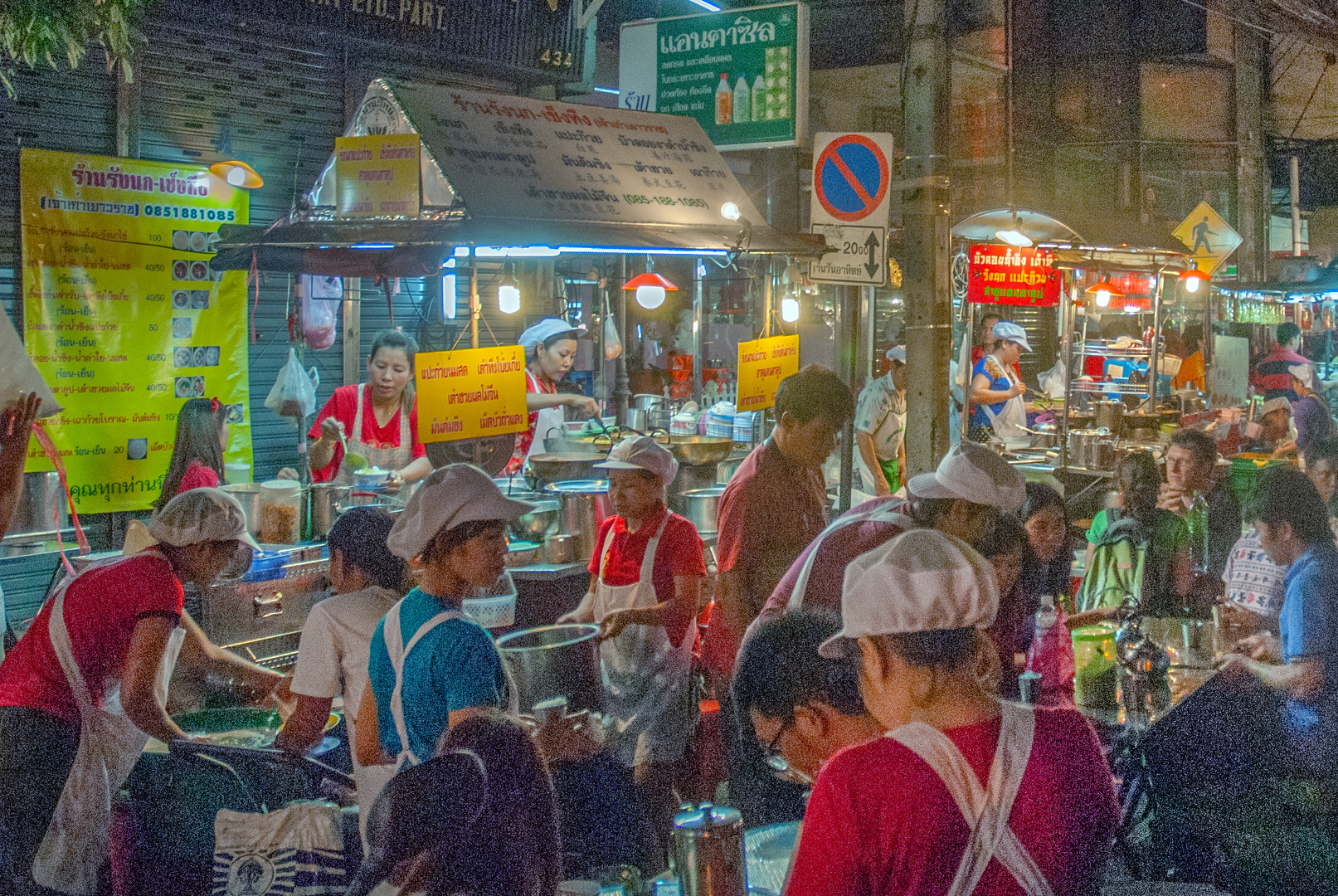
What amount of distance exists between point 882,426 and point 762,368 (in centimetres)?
265

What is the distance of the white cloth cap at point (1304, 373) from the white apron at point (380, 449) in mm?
11117

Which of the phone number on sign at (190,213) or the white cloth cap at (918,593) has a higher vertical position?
the phone number on sign at (190,213)

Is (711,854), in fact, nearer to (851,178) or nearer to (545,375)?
(851,178)

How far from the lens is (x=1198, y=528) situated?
6.00m

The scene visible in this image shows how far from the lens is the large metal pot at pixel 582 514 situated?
6555 mm

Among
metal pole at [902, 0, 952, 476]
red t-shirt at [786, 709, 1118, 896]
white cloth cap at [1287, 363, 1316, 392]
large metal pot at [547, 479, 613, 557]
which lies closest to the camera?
red t-shirt at [786, 709, 1118, 896]

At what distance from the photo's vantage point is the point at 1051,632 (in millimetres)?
4430

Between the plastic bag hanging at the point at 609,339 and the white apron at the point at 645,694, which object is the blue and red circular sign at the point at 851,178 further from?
the plastic bag hanging at the point at 609,339

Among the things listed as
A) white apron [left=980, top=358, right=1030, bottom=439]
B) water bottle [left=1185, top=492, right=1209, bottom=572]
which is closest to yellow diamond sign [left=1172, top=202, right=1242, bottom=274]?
white apron [left=980, top=358, right=1030, bottom=439]

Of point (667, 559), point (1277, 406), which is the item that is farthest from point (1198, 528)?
point (1277, 406)

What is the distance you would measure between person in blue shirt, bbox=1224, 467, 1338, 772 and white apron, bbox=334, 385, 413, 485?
192 inches

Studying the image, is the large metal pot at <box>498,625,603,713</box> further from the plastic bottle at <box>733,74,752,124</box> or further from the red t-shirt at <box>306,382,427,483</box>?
the plastic bottle at <box>733,74,752,124</box>

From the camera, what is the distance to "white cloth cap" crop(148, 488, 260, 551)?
3.89m

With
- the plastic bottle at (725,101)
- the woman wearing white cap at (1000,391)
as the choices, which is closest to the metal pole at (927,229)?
the plastic bottle at (725,101)
